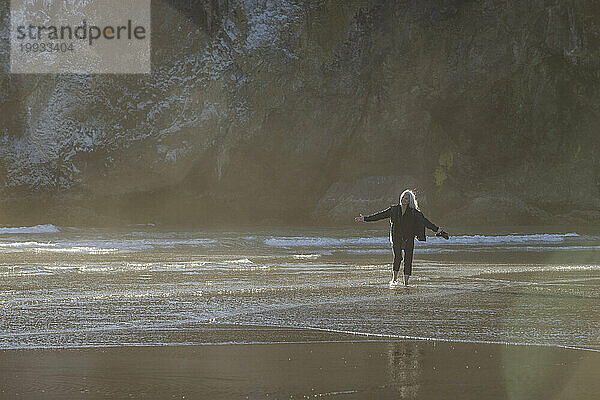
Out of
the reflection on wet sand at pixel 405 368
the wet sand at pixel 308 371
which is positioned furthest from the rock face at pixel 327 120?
the wet sand at pixel 308 371

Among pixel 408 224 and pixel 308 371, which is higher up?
pixel 408 224

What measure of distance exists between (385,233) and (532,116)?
1588cm

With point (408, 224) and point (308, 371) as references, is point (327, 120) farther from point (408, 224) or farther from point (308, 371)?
point (308, 371)

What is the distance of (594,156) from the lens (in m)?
46.7

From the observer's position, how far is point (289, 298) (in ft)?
36.7

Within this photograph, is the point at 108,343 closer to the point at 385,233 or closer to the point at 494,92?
the point at 385,233

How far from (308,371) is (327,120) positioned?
133 feet

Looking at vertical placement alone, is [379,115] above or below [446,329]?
above

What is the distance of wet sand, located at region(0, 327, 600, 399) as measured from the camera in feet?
17.8

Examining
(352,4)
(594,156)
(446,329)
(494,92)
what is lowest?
(446,329)

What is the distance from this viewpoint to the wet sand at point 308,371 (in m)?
5.41

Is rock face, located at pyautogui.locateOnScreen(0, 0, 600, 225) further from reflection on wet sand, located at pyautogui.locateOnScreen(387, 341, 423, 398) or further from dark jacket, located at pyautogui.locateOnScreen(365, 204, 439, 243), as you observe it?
reflection on wet sand, located at pyautogui.locateOnScreen(387, 341, 423, 398)

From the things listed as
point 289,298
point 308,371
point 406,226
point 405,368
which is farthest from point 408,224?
point 308,371

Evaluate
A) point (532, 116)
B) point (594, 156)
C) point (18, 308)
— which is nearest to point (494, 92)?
point (532, 116)
